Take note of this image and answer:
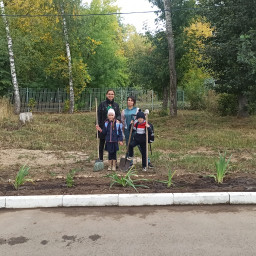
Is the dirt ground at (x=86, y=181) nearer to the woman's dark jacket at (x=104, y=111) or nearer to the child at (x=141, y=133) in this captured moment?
the child at (x=141, y=133)

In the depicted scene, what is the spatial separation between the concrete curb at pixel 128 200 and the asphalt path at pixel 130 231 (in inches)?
3.6

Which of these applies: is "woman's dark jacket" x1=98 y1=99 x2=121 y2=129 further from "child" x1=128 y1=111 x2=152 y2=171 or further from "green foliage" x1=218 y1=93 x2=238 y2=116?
"green foliage" x1=218 y1=93 x2=238 y2=116

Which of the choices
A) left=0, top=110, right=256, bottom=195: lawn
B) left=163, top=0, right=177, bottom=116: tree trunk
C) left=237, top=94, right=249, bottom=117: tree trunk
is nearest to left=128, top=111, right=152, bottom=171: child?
left=0, top=110, right=256, bottom=195: lawn

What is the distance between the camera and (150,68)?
20891mm

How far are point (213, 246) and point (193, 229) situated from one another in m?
0.42

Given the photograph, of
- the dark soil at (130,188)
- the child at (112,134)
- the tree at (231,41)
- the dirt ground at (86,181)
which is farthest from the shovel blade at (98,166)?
the tree at (231,41)

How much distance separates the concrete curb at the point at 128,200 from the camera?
4289 mm

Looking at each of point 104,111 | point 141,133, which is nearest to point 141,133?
point 141,133

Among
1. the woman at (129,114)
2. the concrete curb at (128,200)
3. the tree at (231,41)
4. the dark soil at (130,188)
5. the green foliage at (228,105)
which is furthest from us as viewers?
the green foliage at (228,105)

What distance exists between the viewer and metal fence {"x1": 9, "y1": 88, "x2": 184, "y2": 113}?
23.2 m

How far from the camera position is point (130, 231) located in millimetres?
3508

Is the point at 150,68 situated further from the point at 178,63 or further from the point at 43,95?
the point at 43,95

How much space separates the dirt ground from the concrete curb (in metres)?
0.33

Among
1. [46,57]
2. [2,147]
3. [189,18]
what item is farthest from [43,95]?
[2,147]
